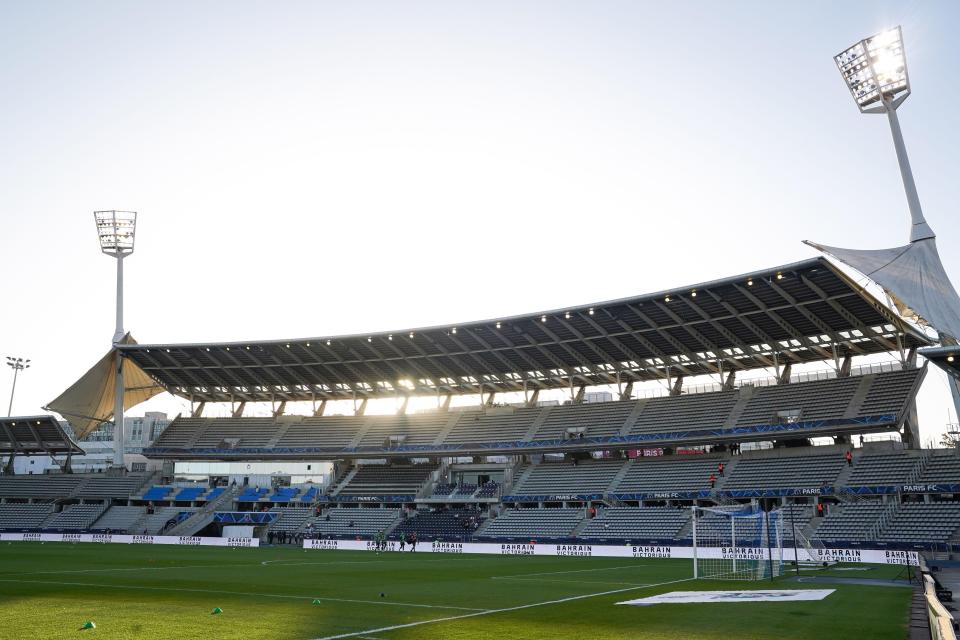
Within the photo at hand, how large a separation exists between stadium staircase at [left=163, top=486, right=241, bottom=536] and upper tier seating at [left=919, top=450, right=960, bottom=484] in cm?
6169

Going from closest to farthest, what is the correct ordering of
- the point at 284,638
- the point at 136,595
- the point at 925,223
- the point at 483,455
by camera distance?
the point at 284,638, the point at 136,595, the point at 925,223, the point at 483,455

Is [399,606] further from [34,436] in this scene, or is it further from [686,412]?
[34,436]

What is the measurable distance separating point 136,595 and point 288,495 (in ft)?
184

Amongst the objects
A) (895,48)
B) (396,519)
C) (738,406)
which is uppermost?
(895,48)

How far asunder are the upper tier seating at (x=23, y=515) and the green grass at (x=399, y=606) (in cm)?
4765

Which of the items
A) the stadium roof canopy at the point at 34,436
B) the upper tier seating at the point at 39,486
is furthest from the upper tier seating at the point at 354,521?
the stadium roof canopy at the point at 34,436

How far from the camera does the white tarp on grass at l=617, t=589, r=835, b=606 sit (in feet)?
73.8

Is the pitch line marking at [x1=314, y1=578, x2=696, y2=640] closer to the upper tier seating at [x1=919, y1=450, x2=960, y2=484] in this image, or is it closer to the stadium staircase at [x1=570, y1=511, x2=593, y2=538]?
the upper tier seating at [x1=919, y1=450, x2=960, y2=484]

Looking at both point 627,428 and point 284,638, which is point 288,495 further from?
point 284,638

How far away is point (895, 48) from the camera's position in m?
48.7

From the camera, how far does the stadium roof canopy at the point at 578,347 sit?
53.5 m

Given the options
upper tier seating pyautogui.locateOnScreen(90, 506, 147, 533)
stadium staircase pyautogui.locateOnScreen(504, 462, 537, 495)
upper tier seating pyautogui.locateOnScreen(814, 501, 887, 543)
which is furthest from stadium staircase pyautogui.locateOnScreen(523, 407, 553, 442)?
upper tier seating pyautogui.locateOnScreen(90, 506, 147, 533)

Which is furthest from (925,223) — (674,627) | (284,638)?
(284,638)

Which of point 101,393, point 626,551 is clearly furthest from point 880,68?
point 101,393
